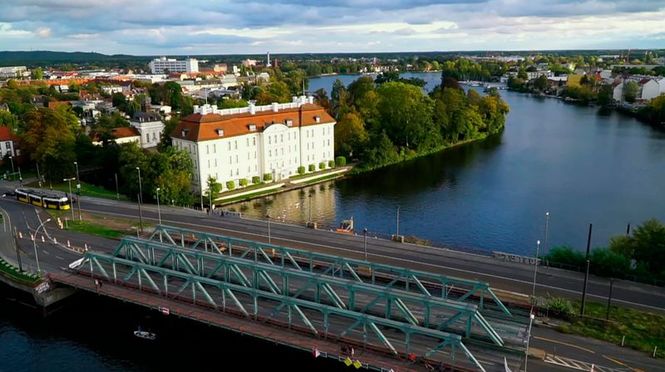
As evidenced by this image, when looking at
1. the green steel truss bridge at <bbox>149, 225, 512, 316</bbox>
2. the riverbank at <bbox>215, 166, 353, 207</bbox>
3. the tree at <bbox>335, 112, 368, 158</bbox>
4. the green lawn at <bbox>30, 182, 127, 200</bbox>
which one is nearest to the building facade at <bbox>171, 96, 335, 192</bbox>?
the riverbank at <bbox>215, 166, 353, 207</bbox>

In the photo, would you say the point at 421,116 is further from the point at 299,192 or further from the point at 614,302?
the point at 614,302

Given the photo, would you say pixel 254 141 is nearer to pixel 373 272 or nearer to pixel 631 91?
pixel 373 272

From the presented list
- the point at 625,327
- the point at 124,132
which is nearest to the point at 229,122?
the point at 124,132

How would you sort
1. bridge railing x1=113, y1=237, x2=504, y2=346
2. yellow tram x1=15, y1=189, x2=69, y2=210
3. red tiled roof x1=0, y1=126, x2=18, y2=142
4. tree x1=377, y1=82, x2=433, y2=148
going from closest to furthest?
bridge railing x1=113, y1=237, x2=504, y2=346
yellow tram x1=15, y1=189, x2=69, y2=210
red tiled roof x1=0, y1=126, x2=18, y2=142
tree x1=377, y1=82, x2=433, y2=148

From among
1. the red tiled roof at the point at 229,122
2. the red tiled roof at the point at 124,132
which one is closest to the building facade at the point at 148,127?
the red tiled roof at the point at 124,132

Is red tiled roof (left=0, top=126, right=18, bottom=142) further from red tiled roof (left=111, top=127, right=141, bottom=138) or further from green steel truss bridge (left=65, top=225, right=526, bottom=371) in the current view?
green steel truss bridge (left=65, top=225, right=526, bottom=371)

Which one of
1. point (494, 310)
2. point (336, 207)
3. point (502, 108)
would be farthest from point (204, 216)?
point (502, 108)
